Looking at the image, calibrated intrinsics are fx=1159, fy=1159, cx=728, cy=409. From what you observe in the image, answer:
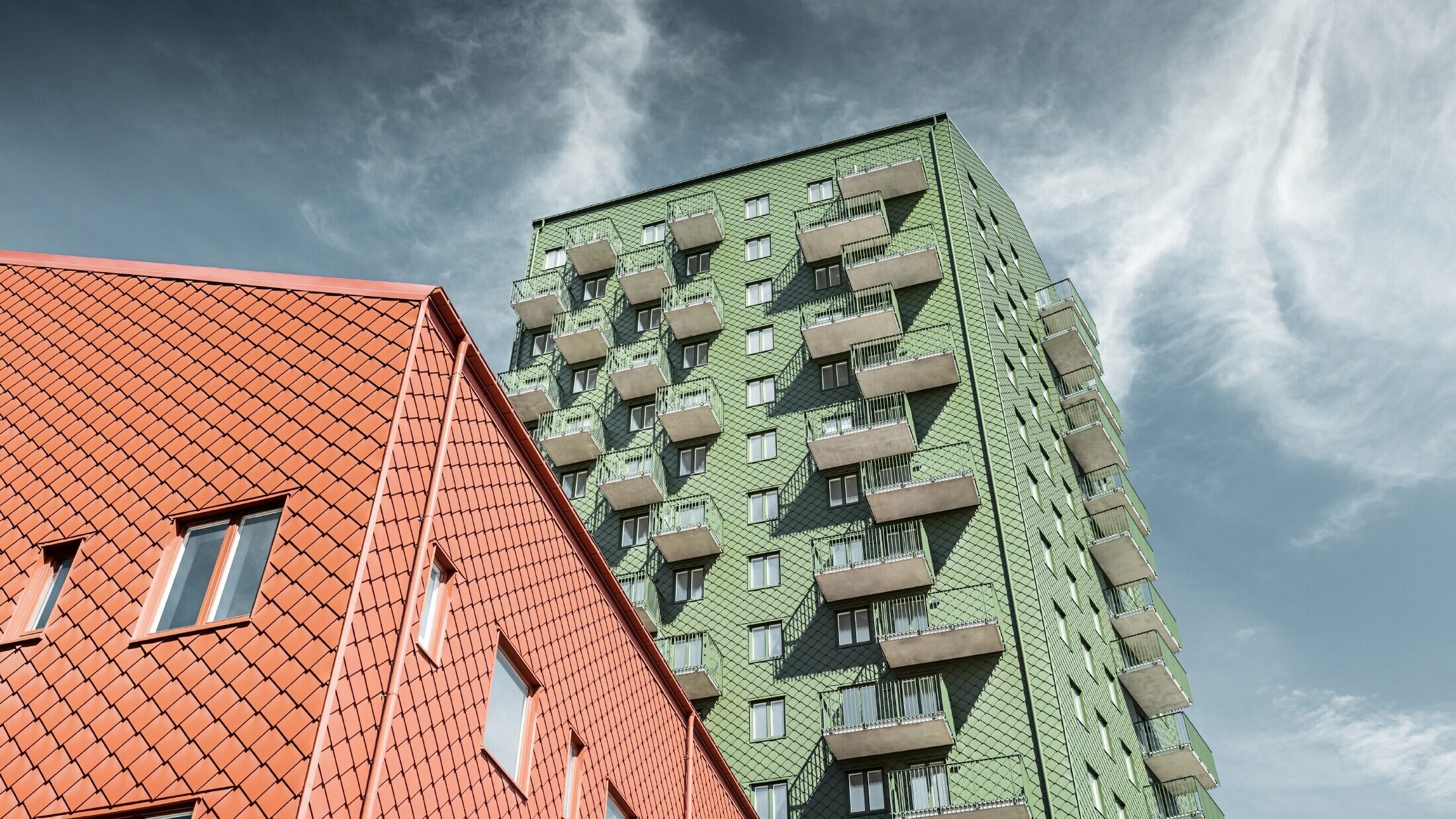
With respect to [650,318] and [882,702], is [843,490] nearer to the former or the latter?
[882,702]

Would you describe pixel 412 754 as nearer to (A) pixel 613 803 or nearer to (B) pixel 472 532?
(B) pixel 472 532

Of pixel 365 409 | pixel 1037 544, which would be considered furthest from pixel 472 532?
pixel 1037 544

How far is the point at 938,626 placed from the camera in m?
35.4

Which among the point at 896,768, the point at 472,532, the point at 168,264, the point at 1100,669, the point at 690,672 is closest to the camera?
the point at 472,532

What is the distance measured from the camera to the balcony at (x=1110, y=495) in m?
45.3

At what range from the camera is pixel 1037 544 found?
3762 cm

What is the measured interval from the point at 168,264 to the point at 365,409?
544cm

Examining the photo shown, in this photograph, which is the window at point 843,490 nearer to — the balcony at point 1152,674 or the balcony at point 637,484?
the balcony at point 637,484

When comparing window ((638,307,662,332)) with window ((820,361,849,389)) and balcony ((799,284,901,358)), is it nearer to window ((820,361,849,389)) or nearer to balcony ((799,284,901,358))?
balcony ((799,284,901,358))

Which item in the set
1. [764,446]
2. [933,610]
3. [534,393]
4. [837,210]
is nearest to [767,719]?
[933,610]

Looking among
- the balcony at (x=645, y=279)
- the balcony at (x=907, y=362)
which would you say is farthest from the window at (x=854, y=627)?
the balcony at (x=645, y=279)

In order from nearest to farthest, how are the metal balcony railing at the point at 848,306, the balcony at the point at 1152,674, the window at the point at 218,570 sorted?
1. the window at the point at 218,570
2. the balcony at the point at 1152,674
3. the metal balcony railing at the point at 848,306

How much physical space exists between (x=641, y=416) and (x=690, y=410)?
351cm

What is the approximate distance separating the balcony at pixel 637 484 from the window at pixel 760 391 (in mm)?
4133
